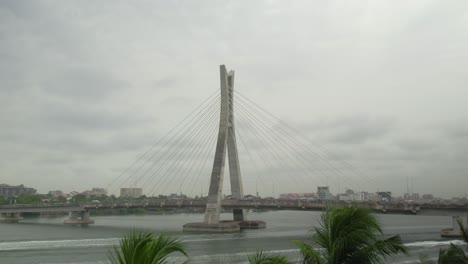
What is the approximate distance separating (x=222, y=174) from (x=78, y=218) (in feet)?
106

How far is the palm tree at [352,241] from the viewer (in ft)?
14.7

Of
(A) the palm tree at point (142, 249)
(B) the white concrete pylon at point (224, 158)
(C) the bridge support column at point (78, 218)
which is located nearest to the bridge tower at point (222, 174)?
(B) the white concrete pylon at point (224, 158)

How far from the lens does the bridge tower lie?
48.4 m

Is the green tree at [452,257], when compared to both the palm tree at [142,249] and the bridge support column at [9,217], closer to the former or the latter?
the palm tree at [142,249]

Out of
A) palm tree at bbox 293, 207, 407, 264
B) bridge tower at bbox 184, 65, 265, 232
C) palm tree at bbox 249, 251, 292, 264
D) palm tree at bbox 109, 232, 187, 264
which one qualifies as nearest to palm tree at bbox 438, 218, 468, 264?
palm tree at bbox 293, 207, 407, 264

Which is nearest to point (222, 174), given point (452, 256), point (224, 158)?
point (224, 158)

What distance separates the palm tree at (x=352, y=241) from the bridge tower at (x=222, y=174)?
43288 millimetres

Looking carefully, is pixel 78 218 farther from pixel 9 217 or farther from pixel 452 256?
pixel 452 256

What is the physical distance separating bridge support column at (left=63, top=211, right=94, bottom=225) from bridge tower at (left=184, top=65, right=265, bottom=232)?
26.4 m

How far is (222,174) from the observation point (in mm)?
50625

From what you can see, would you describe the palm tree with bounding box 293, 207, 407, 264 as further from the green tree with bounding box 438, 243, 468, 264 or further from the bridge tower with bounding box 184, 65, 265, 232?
the bridge tower with bounding box 184, 65, 265, 232

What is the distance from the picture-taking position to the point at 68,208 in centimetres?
6894

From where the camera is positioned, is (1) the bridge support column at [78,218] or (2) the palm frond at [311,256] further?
(1) the bridge support column at [78,218]

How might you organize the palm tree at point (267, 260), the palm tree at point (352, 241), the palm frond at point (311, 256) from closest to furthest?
the palm tree at point (267, 260) → the palm tree at point (352, 241) → the palm frond at point (311, 256)
